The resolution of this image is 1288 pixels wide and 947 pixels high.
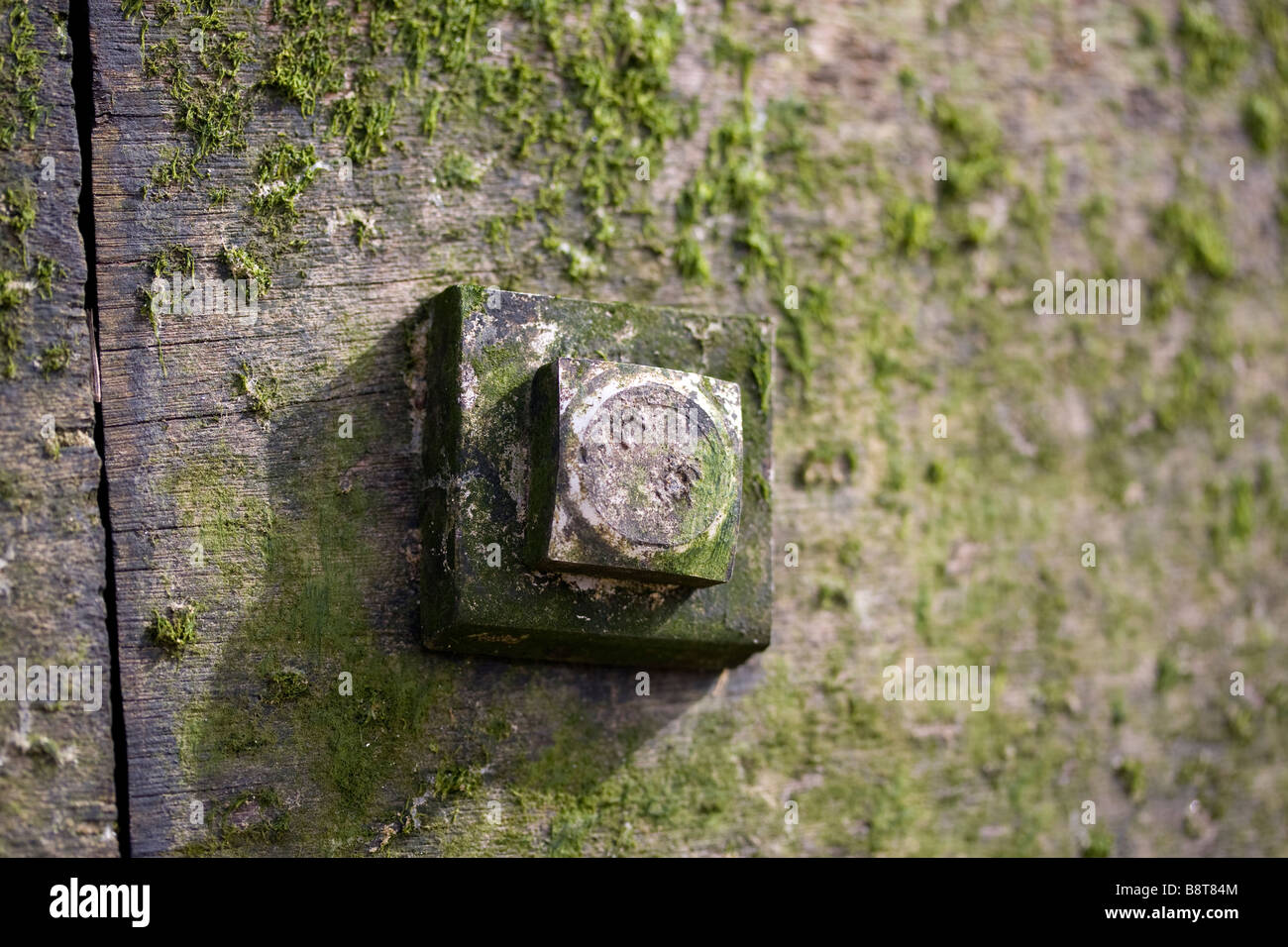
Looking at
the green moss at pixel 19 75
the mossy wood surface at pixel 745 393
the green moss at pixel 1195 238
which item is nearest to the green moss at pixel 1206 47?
the mossy wood surface at pixel 745 393

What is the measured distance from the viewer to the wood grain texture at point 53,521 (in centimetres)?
185

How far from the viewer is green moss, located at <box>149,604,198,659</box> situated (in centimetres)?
192

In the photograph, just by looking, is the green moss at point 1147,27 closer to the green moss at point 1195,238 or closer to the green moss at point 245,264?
the green moss at point 1195,238

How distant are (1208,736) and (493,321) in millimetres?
1773

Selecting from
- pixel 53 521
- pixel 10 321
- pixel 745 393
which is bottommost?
pixel 53 521

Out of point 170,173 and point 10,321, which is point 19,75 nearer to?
point 170,173

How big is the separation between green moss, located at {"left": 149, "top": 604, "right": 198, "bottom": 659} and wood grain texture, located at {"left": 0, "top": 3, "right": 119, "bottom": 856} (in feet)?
0.25

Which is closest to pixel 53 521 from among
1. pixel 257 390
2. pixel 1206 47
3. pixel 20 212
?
pixel 257 390

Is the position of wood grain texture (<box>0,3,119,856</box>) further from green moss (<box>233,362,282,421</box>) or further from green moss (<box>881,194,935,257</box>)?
green moss (<box>881,194,935,257</box>)

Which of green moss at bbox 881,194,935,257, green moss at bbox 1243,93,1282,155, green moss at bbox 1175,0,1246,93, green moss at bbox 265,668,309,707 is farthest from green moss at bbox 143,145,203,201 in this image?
green moss at bbox 1243,93,1282,155

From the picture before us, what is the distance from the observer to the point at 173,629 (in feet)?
6.32

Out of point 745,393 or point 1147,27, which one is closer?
point 745,393

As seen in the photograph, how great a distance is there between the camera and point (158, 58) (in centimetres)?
205

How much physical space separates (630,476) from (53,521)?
903 millimetres
